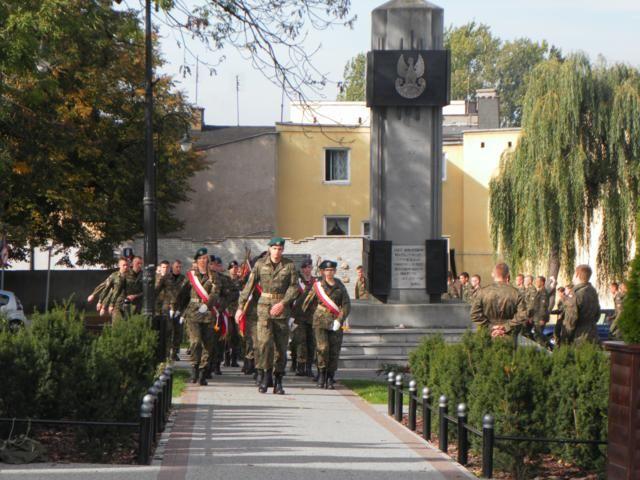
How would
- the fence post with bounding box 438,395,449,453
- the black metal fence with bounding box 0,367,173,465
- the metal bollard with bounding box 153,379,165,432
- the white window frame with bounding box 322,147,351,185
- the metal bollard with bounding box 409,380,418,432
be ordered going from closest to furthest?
the black metal fence with bounding box 0,367,173,465, the fence post with bounding box 438,395,449,453, the metal bollard with bounding box 153,379,165,432, the metal bollard with bounding box 409,380,418,432, the white window frame with bounding box 322,147,351,185

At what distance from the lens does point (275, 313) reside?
17.8 m

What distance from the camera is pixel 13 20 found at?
632 inches

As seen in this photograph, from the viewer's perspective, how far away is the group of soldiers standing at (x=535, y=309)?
1614cm

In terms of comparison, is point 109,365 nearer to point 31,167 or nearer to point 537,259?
point 31,167

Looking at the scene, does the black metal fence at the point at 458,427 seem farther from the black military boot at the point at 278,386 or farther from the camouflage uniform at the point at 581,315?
the camouflage uniform at the point at 581,315

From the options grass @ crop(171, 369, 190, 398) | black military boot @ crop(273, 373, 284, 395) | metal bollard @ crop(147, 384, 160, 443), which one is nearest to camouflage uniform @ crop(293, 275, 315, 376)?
grass @ crop(171, 369, 190, 398)

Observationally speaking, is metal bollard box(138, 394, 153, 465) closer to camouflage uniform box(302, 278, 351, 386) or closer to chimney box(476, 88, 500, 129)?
camouflage uniform box(302, 278, 351, 386)

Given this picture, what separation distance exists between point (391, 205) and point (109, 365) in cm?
1479

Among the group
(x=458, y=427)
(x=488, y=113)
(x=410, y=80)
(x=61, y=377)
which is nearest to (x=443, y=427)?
(x=458, y=427)

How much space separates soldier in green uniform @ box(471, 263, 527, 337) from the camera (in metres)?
16.1

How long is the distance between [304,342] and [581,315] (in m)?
4.45

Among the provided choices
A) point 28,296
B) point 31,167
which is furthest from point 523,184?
point 28,296

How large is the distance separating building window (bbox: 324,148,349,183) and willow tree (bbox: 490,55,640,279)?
20854 mm

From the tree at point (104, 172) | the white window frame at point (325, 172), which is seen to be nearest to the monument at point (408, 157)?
the tree at point (104, 172)
